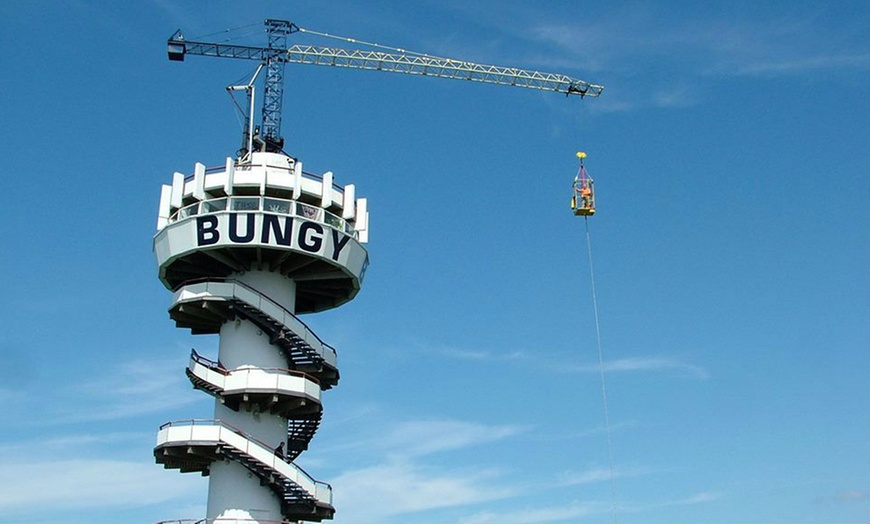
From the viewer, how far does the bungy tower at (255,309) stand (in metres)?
72.6

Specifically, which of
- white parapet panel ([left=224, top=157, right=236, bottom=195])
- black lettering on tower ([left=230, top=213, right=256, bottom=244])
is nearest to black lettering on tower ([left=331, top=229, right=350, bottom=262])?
black lettering on tower ([left=230, top=213, right=256, bottom=244])

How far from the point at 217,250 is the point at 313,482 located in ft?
54.3

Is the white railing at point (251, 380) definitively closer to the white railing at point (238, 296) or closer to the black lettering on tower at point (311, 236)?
the white railing at point (238, 296)

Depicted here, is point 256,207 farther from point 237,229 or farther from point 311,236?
point 311,236

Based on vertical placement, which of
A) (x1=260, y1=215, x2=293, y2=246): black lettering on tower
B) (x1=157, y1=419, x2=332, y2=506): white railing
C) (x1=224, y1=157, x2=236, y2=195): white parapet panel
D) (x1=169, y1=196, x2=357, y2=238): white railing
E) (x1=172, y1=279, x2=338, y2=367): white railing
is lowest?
(x1=157, y1=419, x2=332, y2=506): white railing

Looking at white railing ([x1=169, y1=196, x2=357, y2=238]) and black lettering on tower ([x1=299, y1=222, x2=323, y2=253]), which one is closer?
black lettering on tower ([x1=299, y1=222, x2=323, y2=253])

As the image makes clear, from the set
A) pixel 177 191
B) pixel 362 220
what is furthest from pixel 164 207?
pixel 362 220

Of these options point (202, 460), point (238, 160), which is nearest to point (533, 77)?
point (238, 160)

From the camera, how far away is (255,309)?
75562 millimetres

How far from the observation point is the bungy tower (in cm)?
7262

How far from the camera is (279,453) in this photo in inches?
2933

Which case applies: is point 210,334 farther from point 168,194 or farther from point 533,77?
point 533,77

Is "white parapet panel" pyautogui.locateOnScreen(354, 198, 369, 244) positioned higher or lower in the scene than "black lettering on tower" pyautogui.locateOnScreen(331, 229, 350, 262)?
higher

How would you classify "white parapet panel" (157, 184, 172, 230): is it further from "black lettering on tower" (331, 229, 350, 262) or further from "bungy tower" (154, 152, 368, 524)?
"black lettering on tower" (331, 229, 350, 262)
